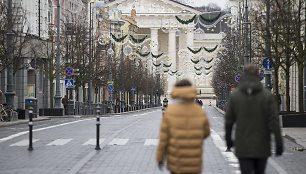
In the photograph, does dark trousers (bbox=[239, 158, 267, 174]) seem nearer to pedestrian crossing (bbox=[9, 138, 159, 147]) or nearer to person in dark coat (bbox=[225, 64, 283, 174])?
person in dark coat (bbox=[225, 64, 283, 174])

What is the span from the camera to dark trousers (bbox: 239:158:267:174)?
8633mm

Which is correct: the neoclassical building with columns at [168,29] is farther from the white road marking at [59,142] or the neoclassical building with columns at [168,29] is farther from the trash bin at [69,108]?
the white road marking at [59,142]

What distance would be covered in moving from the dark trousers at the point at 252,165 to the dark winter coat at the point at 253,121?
0.07 metres

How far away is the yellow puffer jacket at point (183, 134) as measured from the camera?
8086 millimetres

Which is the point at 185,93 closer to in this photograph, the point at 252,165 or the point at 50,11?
the point at 252,165

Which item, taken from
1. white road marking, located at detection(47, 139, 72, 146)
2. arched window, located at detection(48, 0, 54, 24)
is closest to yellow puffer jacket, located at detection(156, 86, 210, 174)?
white road marking, located at detection(47, 139, 72, 146)

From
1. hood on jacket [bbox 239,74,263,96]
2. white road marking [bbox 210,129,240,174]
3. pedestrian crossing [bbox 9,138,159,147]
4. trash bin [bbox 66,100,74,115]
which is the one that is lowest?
white road marking [bbox 210,129,240,174]

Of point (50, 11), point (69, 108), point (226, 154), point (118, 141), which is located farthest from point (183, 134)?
point (50, 11)

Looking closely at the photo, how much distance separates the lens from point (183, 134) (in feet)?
26.6

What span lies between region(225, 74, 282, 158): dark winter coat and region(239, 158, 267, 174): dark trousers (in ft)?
0.25

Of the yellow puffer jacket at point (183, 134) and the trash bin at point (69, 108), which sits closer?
the yellow puffer jacket at point (183, 134)

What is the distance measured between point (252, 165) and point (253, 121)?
511 mm

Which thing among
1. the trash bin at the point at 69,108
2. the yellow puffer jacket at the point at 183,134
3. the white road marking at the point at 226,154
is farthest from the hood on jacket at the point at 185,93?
the trash bin at the point at 69,108

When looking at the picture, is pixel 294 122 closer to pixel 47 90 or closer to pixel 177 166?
pixel 177 166
